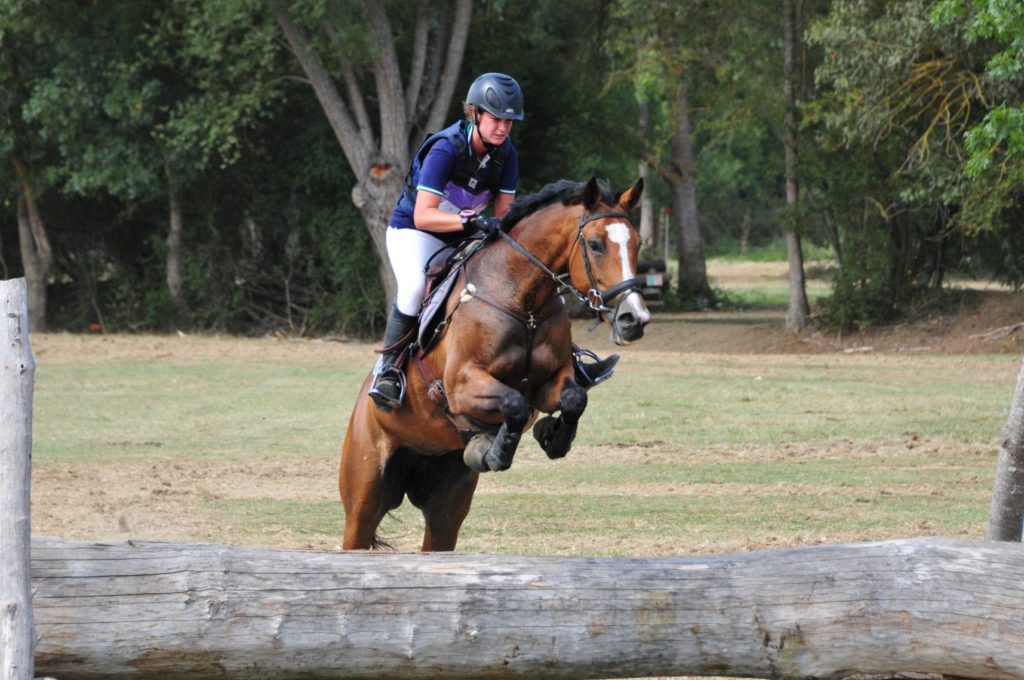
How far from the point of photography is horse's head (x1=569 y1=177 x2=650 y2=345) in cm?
648

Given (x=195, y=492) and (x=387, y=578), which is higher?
(x=387, y=578)

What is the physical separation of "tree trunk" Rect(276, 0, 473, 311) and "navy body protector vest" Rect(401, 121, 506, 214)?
57.8 feet

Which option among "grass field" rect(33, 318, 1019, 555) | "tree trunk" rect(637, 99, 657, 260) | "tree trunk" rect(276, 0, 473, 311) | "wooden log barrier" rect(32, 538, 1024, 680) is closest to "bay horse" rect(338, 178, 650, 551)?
"wooden log barrier" rect(32, 538, 1024, 680)

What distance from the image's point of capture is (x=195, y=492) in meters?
12.4

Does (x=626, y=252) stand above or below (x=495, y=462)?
above

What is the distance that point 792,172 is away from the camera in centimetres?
2670

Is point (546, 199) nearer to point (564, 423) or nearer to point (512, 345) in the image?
point (512, 345)

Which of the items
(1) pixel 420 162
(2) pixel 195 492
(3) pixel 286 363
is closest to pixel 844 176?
(3) pixel 286 363

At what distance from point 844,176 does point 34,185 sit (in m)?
17.1

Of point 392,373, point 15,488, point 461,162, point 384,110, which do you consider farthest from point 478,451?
point 384,110

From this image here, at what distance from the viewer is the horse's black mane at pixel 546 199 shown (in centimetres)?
729

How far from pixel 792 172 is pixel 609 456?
1399 centimetres

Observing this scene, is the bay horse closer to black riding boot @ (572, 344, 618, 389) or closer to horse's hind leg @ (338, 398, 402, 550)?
horse's hind leg @ (338, 398, 402, 550)

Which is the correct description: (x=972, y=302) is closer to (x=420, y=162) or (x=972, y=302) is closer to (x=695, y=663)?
(x=420, y=162)
